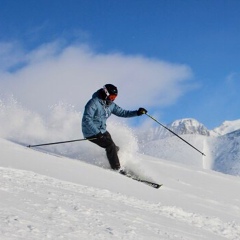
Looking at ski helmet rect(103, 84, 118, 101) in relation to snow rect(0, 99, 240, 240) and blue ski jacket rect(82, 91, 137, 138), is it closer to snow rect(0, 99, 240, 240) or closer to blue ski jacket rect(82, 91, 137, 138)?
blue ski jacket rect(82, 91, 137, 138)

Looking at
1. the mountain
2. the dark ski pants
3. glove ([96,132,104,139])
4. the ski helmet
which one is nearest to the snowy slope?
the dark ski pants

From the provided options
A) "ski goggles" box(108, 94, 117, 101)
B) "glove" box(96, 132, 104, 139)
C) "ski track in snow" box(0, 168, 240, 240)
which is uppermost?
"ski goggles" box(108, 94, 117, 101)

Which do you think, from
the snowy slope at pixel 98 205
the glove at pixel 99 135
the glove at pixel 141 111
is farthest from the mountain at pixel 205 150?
the snowy slope at pixel 98 205

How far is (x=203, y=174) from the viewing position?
515 inches

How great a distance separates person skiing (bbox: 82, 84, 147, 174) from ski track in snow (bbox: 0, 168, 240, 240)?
374cm

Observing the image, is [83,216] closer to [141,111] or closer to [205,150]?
[141,111]

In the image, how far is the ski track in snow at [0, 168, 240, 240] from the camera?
11.7ft

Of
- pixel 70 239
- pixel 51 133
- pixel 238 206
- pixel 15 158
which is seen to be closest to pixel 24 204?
pixel 70 239

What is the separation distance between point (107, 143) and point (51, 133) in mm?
7024

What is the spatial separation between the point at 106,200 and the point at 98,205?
0.63m

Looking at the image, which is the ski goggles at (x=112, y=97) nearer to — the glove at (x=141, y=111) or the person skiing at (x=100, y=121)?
the person skiing at (x=100, y=121)

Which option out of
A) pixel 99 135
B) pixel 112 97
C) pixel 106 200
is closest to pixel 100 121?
pixel 99 135

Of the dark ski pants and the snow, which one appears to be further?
the dark ski pants

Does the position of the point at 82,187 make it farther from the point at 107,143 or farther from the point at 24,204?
the point at 107,143
